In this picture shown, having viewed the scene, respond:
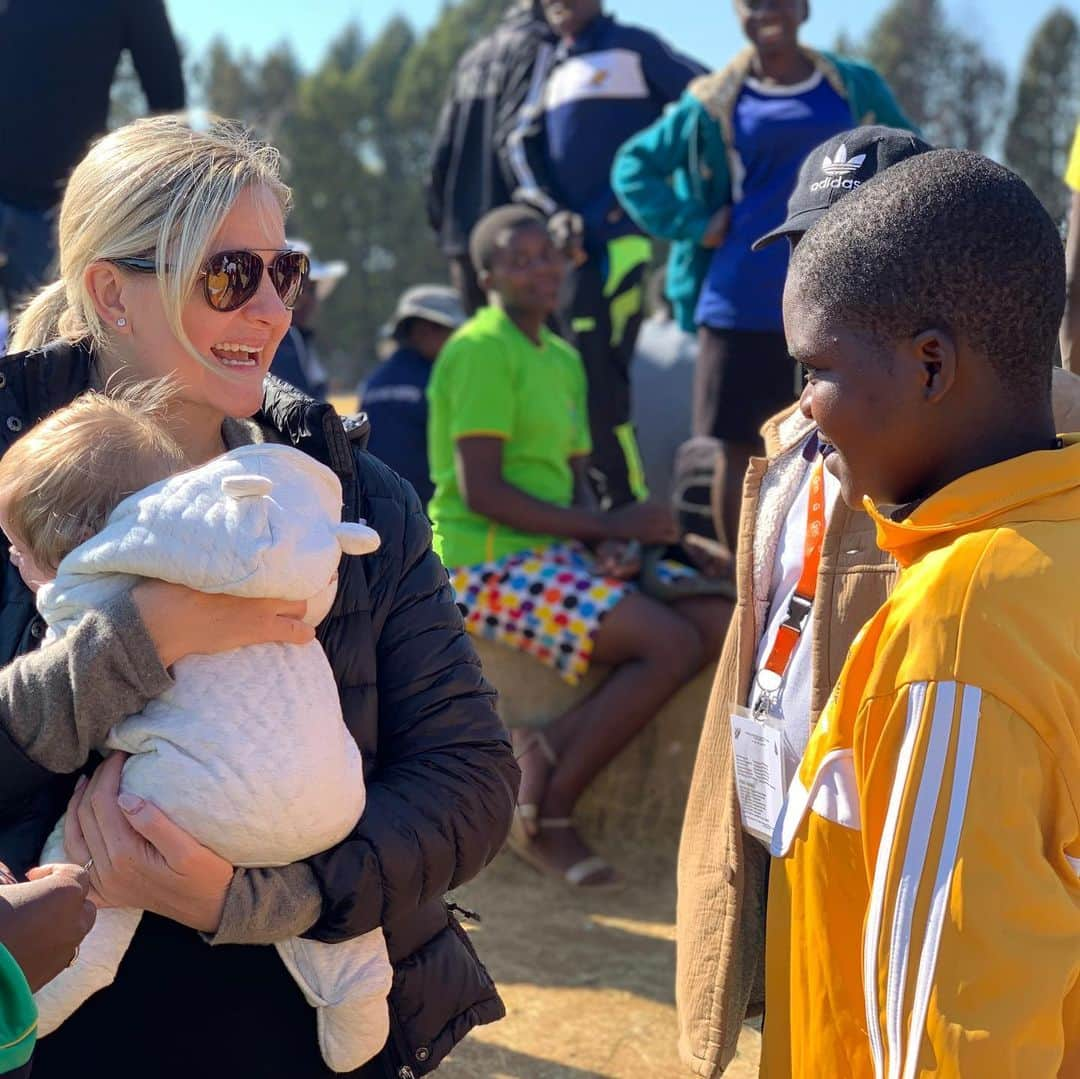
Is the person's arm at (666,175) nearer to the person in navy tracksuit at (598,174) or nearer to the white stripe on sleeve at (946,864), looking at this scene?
the person in navy tracksuit at (598,174)

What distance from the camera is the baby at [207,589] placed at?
6.12 ft

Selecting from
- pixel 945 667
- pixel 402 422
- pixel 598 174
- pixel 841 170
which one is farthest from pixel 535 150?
pixel 945 667

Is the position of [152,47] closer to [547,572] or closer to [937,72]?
[547,572]

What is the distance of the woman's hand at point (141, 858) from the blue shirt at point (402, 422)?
4.39 meters

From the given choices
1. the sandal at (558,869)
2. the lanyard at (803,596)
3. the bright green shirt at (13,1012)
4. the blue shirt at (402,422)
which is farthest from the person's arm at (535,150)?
the bright green shirt at (13,1012)

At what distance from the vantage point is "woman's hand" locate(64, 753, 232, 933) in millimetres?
1870

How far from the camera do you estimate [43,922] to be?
1621 millimetres

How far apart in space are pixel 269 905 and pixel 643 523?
11.7ft

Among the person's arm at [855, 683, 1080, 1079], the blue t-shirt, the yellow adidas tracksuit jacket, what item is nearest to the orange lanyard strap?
the yellow adidas tracksuit jacket

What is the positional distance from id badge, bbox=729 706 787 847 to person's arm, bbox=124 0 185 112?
142 inches

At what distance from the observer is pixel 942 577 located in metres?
1.57

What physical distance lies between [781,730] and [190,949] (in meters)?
0.99

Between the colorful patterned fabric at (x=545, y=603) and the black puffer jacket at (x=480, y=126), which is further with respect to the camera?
the black puffer jacket at (x=480, y=126)

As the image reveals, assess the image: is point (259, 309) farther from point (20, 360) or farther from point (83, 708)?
point (83, 708)
